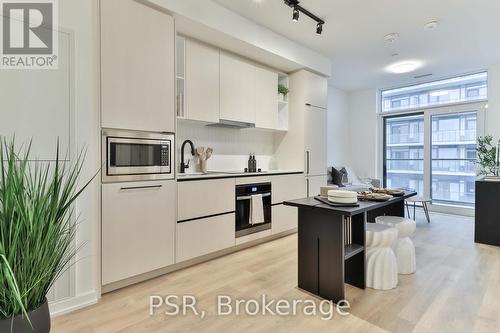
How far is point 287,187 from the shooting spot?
3789 mm

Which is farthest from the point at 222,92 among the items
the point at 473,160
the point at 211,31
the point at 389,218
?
the point at 473,160

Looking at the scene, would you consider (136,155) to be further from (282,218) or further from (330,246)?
(282,218)

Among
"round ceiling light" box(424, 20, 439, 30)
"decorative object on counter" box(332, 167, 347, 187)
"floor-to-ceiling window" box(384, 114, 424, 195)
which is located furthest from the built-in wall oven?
"floor-to-ceiling window" box(384, 114, 424, 195)

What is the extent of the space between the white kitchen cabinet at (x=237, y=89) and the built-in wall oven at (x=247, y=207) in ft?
3.06

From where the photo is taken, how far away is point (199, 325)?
70.6 inches

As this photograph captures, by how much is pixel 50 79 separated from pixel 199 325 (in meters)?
2.04

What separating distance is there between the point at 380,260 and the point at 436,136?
14.4 feet

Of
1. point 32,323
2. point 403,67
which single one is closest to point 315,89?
point 403,67

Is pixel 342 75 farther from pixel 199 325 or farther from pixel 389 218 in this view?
pixel 199 325

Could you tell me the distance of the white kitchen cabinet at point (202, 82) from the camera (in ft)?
9.82

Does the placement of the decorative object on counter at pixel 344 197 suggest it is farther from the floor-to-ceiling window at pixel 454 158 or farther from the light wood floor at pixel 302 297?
the floor-to-ceiling window at pixel 454 158

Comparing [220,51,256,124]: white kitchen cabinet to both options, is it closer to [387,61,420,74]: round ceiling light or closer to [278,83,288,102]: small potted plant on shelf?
[278,83,288,102]: small potted plant on shelf

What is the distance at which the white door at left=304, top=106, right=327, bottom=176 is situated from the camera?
13.5 feet

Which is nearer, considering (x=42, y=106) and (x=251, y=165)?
(x=42, y=106)
